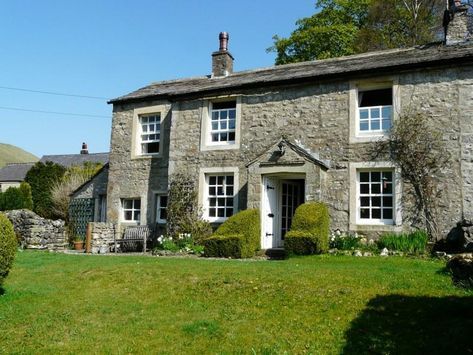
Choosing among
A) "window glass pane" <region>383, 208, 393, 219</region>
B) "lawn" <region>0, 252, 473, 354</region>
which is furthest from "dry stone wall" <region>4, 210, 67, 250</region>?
"window glass pane" <region>383, 208, 393, 219</region>

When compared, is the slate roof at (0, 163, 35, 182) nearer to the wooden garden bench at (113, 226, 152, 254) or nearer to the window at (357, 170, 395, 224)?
the wooden garden bench at (113, 226, 152, 254)

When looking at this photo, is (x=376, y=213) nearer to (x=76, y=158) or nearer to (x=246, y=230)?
(x=246, y=230)

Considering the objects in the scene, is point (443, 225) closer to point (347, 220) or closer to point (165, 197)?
point (347, 220)

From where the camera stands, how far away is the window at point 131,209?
18.1m

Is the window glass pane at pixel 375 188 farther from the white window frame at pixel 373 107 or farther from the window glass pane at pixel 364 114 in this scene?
the window glass pane at pixel 364 114

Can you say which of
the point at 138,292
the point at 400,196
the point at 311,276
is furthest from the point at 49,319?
the point at 400,196

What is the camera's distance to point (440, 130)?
12.9 m

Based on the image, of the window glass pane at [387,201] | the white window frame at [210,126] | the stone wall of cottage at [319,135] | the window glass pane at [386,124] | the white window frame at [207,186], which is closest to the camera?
the stone wall of cottage at [319,135]

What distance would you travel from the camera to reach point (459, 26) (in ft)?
48.1

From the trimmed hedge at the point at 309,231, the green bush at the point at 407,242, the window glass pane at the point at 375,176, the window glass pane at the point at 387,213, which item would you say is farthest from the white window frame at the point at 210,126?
the green bush at the point at 407,242

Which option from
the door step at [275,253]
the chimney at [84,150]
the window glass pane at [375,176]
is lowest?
the door step at [275,253]

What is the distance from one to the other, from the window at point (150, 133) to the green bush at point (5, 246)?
1066cm

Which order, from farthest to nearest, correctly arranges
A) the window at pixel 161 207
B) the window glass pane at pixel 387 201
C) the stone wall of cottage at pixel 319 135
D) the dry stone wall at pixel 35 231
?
the window at pixel 161 207 → the dry stone wall at pixel 35 231 → the window glass pane at pixel 387 201 → the stone wall of cottage at pixel 319 135

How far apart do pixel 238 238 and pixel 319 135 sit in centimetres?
455
